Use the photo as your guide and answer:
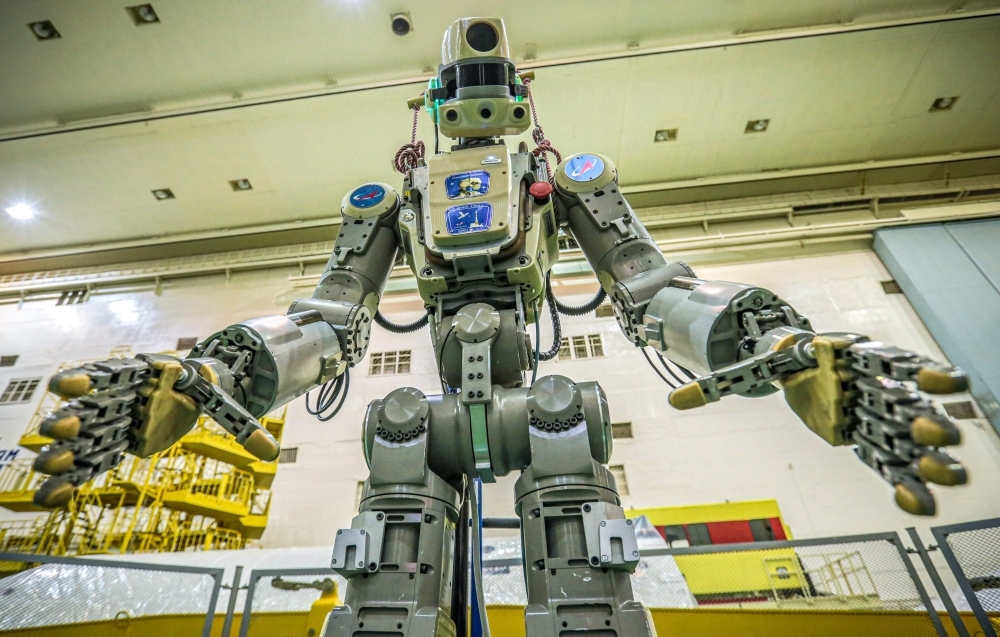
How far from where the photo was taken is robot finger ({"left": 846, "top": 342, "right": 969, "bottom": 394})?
78 cm

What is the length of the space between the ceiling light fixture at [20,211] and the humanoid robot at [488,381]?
27.6ft

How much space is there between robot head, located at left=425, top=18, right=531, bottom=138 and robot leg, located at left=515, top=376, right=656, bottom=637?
1346 millimetres

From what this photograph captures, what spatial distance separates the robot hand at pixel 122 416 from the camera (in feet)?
2.97

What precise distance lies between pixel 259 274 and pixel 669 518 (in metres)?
7.19

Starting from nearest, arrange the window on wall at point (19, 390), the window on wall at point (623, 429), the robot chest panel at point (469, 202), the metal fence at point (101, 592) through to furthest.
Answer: the robot chest panel at point (469, 202)
the metal fence at point (101, 592)
the window on wall at point (623, 429)
the window on wall at point (19, 390)

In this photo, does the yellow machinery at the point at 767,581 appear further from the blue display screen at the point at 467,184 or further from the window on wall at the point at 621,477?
the blue display screen at the point at 467,184

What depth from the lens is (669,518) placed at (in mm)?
4668

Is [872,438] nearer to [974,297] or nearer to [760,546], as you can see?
[760,546]

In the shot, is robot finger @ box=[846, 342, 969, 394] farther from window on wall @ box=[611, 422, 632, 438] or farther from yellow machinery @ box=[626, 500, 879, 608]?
window on wall @ box=[611, 422, 632, 438]

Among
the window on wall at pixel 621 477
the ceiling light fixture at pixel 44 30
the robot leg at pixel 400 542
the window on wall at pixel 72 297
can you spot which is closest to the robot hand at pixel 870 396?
the robot leg at pixel 400 542

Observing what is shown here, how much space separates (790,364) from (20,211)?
34.2 ft

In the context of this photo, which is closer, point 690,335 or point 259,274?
point 690,335

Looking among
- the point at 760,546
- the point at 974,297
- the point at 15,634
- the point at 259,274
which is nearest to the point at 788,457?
the point at 760,546

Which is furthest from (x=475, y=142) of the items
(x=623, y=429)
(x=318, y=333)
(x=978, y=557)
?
(x=623, y=429)
